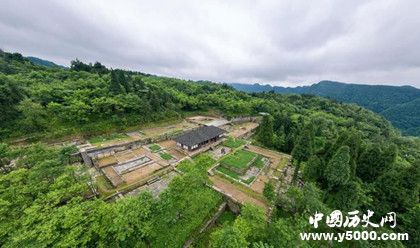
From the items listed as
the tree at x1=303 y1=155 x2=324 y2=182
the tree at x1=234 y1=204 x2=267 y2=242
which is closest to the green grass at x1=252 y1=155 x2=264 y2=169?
the tree at x1=303 y1=155 x2=324 y2=182

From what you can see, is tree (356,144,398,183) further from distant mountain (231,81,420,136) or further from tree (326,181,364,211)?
distant mountain (231,81,420,136)

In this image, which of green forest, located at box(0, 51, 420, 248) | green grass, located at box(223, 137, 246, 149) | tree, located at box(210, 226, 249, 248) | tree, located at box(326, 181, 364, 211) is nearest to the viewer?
tree, located at box(210, 226, 249, 248)

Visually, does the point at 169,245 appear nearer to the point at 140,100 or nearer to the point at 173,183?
the point at 173,183

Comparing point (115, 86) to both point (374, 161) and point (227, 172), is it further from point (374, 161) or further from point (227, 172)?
point (374, 161)

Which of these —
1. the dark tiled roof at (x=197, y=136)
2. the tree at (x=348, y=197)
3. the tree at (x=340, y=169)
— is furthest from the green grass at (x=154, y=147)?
the tree at (x=348, y=197)

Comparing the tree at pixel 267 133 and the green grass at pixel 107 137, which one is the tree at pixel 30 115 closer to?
the green grass at pixel 107 137
